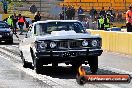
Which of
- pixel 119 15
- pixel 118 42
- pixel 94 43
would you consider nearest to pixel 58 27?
pixel 94 43

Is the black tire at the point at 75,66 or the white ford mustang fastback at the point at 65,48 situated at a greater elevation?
the white ford mustang fastback at the point at 65,48

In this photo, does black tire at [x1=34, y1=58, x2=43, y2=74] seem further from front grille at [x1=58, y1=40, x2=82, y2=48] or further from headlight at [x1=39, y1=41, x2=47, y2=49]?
front grille at [x1=58, y1=40, x2=82, y2=48]

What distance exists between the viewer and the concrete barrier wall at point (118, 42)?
20531 mm

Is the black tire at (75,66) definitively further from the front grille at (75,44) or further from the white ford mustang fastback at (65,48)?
the front grille at (75,44)

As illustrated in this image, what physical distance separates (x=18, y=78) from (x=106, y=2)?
43.3 metres

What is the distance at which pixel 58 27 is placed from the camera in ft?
46.4

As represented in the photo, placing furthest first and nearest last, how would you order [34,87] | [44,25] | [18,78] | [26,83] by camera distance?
[44,25] < [18,78] < [26,83] < [34,87]

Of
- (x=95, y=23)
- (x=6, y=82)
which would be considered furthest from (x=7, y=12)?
(x=6, y=82)

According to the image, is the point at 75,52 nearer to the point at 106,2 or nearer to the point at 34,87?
the point at 34,87

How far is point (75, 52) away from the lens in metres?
12.7

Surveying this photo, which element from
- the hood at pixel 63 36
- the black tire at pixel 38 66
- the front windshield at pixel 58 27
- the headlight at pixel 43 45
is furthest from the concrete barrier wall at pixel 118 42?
the headlight at pixel 43 45

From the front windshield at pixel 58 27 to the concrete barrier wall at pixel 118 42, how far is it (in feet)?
20.8

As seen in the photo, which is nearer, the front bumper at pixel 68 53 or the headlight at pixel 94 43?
the front bumper at pixel 68 53

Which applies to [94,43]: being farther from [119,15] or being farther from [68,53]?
[119,15]
